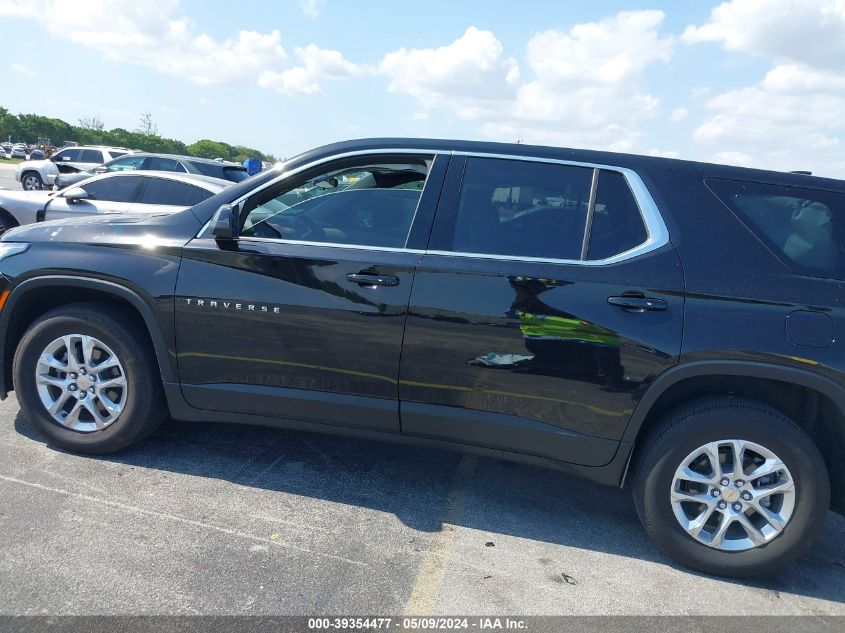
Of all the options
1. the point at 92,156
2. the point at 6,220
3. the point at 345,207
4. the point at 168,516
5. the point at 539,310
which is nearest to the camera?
the point at 539,310

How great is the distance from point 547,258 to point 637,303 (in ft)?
1.54

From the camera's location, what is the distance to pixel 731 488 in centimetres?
303

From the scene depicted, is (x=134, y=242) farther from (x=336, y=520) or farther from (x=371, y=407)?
(x=336, y=520)

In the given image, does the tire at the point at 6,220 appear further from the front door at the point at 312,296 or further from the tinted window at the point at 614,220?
the tinted window at the point at 614,220

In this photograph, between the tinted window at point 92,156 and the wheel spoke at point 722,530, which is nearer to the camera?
the wheel spoke at point 722,530

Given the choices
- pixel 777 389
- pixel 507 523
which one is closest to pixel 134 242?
pixel 507 523

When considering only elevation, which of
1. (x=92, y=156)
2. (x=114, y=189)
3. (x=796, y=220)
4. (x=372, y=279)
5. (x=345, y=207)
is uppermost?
(x=796, y=220)

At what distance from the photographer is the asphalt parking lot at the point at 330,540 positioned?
269cm

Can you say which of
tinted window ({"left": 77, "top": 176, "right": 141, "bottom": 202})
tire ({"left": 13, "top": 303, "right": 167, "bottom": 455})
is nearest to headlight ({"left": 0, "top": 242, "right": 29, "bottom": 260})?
tire ({"left": 13, "top": 303, "right": 167, "bottom": 455})

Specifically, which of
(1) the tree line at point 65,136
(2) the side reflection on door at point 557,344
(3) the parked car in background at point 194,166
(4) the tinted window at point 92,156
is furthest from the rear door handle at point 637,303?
(1) the tree line at point 65,136

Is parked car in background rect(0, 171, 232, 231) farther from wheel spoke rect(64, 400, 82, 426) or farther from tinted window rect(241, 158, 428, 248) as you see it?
tinted window rect(241, 158, 428, 248)

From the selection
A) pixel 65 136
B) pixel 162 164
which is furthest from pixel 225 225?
pixel 65 136

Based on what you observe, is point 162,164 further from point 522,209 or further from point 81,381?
point 522,209

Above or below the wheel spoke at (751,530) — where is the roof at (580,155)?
above
